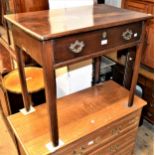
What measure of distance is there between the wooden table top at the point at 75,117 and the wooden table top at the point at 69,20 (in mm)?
565

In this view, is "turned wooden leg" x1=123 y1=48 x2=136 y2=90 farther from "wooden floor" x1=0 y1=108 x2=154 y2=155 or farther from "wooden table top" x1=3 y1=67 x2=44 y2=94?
"wooden table top" x1=3 y1=67 x2=44 y2=94

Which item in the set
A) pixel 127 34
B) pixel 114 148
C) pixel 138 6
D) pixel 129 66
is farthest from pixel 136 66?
pixel 138 6

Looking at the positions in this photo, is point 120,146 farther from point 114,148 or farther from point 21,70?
point 21,70

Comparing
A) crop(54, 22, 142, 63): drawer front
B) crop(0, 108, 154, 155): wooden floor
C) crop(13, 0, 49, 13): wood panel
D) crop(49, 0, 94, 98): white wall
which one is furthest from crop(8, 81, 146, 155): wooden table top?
crop(13, 0, 49, 13): wood panel

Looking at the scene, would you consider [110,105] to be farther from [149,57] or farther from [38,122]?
[149,57]

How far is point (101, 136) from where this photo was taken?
129 centimetres

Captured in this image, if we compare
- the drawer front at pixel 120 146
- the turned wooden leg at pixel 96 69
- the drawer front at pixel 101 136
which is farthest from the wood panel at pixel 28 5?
the drawer front at pixel 120 146

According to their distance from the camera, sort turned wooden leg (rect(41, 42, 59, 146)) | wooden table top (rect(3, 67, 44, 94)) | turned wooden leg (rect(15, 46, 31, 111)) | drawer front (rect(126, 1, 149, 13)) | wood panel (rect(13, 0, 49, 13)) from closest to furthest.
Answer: turned wooden leg (rect(41, 42, 59, 146))
turned wooden leg (rect(15, 46, 31, 111))
wood panel (rect(13, 0, 49, 13))
wooden table top (rect(3, 67, 44, 94))
drawer front (rect(126, 1, 149, 13))

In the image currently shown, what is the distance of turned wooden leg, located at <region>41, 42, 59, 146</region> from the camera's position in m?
0.87

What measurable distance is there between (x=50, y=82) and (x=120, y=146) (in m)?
0.81

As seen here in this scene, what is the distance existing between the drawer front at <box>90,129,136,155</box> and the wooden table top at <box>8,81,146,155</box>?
0.67ft

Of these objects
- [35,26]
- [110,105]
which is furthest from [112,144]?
[35,26]

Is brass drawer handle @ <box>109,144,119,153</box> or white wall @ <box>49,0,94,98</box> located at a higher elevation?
white wall @ <box>49,0,94,98</box>

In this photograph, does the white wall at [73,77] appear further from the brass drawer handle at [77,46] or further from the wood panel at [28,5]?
the brass drawer handle at [77,46]
